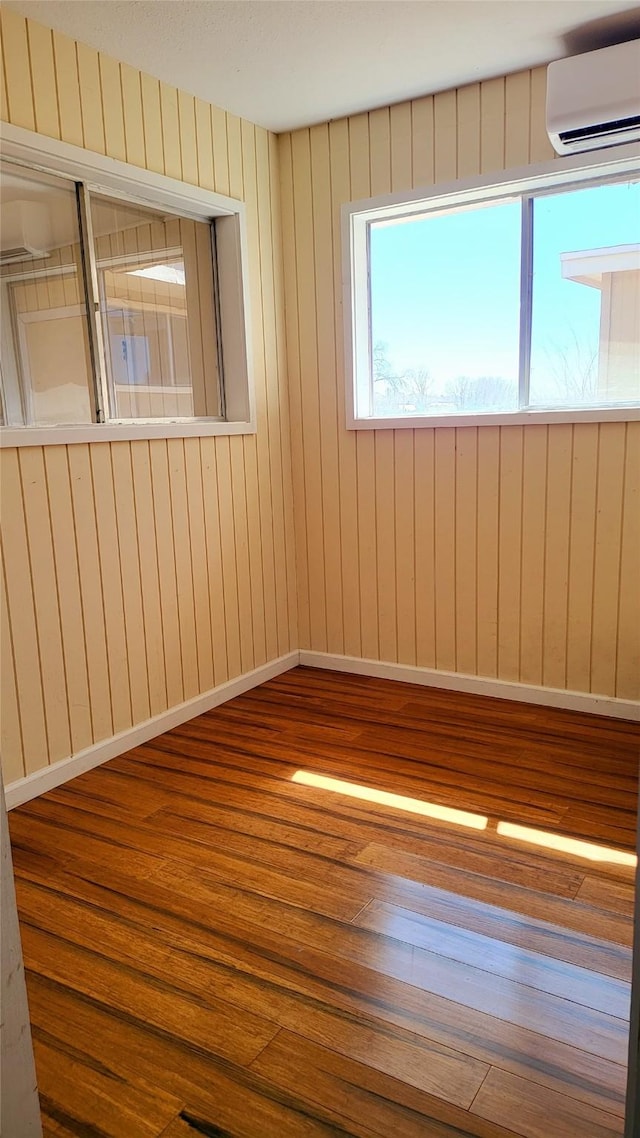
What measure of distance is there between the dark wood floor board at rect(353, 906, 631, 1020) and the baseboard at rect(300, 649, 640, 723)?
176 centimetres

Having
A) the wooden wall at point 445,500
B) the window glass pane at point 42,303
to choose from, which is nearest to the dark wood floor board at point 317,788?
the wooden wall at point 445,500

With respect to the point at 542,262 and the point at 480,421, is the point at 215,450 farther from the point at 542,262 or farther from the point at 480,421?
the point at 542,262

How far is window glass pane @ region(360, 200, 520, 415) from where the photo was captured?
11.8 ft

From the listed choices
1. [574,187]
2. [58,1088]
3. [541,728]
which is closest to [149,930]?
[58,1088]

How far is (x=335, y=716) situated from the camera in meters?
3.68

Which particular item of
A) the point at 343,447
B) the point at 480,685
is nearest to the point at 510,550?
the point at 480,685

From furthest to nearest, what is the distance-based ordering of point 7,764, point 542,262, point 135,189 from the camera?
point 542,262, point 135,189, point 7,764

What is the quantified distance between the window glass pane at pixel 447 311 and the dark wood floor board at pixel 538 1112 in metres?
2.80

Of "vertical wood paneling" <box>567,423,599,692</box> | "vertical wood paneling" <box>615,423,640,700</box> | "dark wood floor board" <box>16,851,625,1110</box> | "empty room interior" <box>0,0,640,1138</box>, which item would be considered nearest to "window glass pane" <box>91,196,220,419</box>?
"empty room interior" <box>0,0,640,1138</box>

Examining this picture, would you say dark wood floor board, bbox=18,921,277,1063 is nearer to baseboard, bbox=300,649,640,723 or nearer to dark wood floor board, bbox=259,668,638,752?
dark wood floor board, bbox=259,668,638,752

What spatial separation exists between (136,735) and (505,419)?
85.5 inches

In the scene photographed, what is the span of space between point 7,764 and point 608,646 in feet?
8.37

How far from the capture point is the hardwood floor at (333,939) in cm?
158

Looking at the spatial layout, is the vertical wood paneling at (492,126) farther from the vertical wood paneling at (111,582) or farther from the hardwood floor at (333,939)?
the hardwood floor at (333,939)
